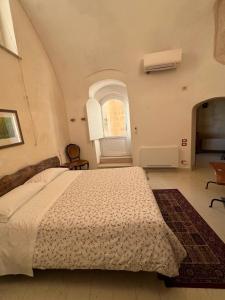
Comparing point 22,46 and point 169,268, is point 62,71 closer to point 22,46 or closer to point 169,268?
point 22,46

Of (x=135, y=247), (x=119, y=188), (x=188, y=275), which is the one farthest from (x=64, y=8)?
(x=188, y=275)

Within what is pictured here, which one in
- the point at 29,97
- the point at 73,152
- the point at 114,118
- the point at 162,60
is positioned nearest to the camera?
the point at 29,97

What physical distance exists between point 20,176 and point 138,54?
11.4ft

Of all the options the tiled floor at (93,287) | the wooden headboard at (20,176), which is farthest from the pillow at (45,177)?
the tiled floor at (93,287)

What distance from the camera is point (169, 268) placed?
128 cm

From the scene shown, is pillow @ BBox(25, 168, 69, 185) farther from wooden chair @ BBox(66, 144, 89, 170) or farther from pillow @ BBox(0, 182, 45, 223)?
wooden chair @ BBox(66, 144, 89, 170)

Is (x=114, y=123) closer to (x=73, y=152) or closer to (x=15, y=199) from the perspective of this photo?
(x=73, y=152)

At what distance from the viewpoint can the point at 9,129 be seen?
2391 millimetres

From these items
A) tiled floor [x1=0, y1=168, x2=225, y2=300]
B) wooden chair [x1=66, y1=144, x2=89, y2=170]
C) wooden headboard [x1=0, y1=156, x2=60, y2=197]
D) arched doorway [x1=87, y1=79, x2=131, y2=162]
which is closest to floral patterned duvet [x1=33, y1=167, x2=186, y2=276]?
tiled floor [x1=0, y1=168, x2=225, y2=300]

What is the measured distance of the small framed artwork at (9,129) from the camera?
2264 mm

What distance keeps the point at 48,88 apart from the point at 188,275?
156 inches

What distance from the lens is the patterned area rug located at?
4.77 ft

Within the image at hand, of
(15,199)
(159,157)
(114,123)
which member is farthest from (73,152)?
(15,199)

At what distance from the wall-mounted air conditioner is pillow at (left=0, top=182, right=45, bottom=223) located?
130 inches
